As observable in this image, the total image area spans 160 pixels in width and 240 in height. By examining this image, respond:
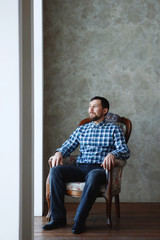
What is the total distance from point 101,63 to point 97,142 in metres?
1.28

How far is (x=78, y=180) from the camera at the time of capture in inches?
115

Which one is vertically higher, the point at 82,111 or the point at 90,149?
the point at 82,111

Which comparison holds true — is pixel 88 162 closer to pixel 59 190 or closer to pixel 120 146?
pixel 120 146

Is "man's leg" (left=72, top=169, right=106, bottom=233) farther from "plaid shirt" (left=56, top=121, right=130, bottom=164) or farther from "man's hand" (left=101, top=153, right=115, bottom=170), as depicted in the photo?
"plaid shirt" (left=56, top=121, right=130, bottom=164)

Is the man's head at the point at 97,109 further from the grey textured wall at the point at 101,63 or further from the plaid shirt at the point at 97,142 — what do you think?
the grey textured wall at the point at 101,63

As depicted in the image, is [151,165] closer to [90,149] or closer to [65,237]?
[90,149]

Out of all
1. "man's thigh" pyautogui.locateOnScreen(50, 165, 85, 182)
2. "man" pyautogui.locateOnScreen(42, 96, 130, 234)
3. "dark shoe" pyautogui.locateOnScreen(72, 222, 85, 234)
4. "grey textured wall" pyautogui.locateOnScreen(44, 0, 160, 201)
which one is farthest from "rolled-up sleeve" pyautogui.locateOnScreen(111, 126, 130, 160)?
"grey textured wall" pyautogui.locateOnScreen(44, 0, 160, 201)

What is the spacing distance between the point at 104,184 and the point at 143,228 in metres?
0.52

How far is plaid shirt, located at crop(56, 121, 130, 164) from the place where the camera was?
3.02 metres

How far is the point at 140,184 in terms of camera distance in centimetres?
380
